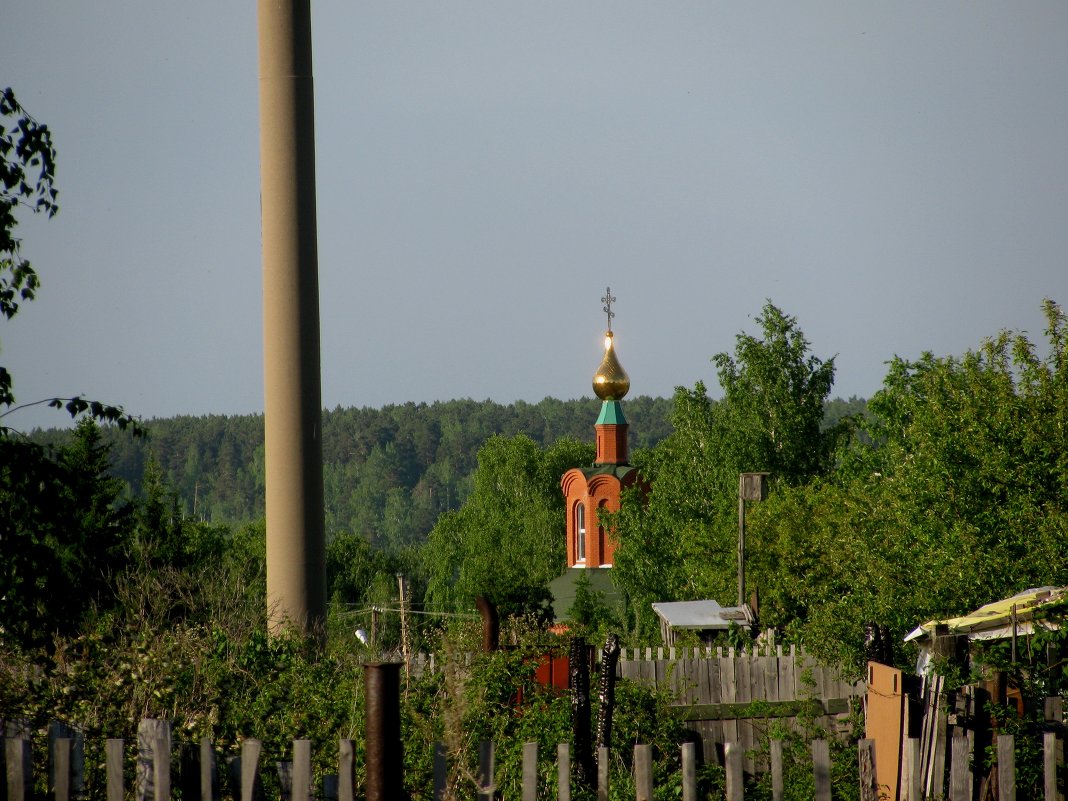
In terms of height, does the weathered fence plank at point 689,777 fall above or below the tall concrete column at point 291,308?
below

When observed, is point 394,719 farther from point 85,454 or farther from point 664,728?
point 85,454

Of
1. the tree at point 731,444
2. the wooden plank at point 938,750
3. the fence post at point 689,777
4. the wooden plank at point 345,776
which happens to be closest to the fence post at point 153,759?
the wooden plank at point 345,776

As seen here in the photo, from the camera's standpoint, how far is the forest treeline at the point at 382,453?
155 meters

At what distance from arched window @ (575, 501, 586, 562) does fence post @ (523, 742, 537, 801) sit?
48.9 m

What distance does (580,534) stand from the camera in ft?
183

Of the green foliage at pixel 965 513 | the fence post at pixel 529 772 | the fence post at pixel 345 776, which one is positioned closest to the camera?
the fence post at pixel 345 776

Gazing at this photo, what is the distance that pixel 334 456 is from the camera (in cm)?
17100

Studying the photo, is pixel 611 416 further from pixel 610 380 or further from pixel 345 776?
pixel 345 776

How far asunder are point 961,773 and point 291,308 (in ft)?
41.6

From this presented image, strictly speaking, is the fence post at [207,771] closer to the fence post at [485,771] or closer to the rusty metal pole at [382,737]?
the rusty metal pole at [382,737]

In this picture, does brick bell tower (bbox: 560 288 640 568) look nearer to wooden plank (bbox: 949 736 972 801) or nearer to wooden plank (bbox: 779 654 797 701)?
wooden plank (bbox: 779 654 797 701)

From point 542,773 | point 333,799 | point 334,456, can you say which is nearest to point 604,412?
point 542,773

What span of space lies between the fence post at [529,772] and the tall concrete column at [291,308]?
11450mm

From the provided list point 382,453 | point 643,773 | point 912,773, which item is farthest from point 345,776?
point 382,453
